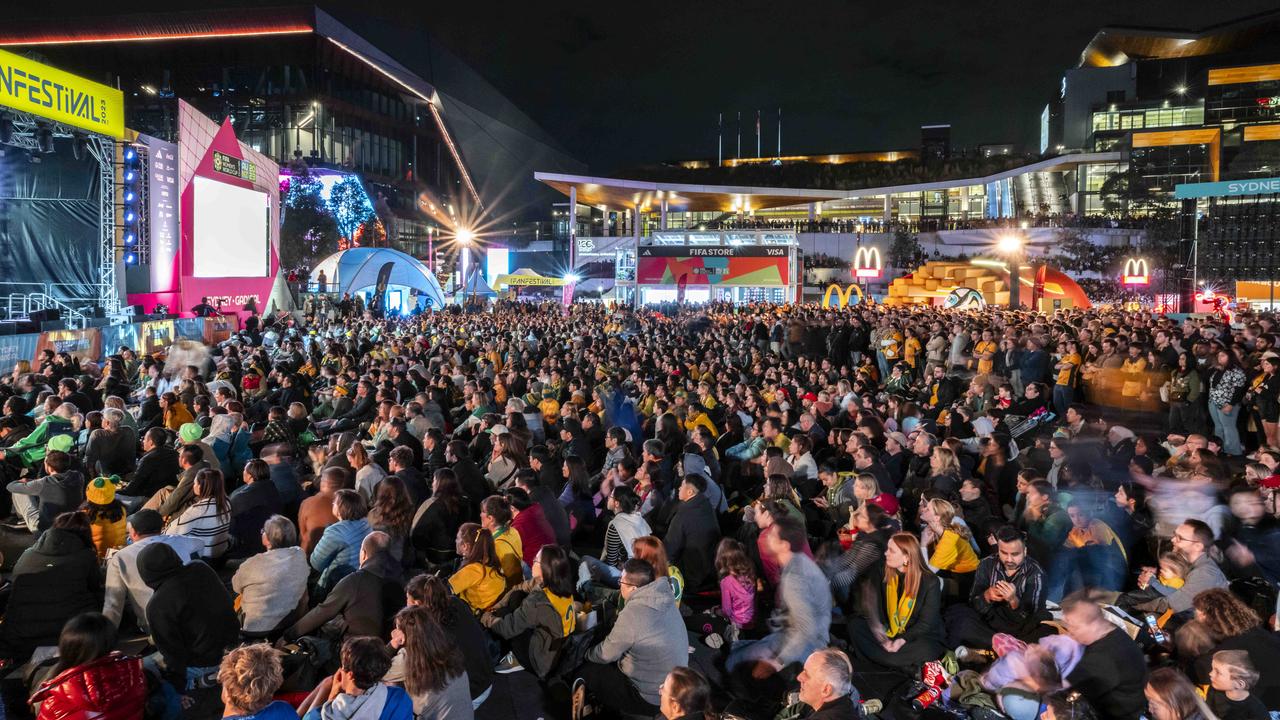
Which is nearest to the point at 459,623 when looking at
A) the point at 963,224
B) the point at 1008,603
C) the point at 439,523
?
the point at 439,523

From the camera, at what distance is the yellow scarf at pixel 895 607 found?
4945mm

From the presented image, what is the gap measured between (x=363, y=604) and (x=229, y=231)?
2428cm

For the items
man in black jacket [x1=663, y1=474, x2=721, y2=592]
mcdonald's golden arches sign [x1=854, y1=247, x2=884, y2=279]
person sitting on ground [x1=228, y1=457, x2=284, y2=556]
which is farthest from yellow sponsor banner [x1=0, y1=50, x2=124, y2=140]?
mcdonald's golden arches sign [x1=854, y1=247, x2=884, y2=279]

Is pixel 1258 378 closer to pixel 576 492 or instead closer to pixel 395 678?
pixel 576 492

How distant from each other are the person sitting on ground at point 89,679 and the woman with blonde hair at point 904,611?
402cm

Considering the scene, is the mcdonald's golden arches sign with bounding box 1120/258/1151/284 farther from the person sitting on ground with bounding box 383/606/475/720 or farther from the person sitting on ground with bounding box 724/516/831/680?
the person sitting on ground with bounding box 383/606/475/720

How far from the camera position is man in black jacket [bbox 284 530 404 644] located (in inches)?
175

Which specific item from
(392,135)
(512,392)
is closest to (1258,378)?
(512,392)

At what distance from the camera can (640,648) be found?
4414mm

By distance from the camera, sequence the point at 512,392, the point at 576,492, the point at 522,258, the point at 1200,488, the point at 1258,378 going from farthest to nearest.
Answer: the point at 522,258
the point at 512,392
the point at 1258,378
the point at 576,492
the point at 1200,488

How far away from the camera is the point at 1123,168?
48.9 meters

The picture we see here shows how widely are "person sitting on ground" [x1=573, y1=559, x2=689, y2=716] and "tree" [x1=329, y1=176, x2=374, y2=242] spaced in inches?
2019

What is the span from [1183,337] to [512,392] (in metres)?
11.1

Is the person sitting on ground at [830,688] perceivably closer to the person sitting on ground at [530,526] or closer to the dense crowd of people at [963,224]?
the person sitting on ground at [530,526]
